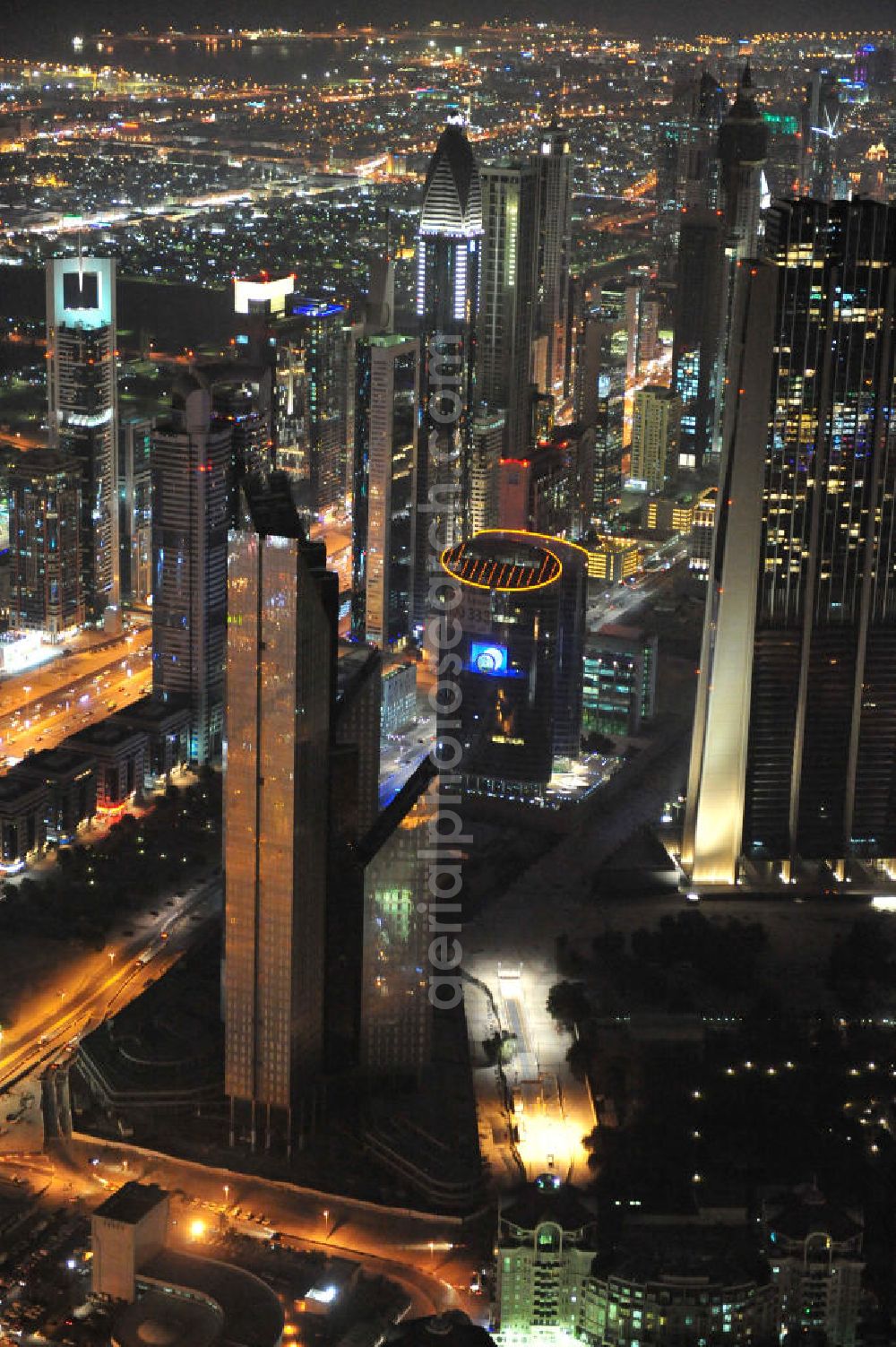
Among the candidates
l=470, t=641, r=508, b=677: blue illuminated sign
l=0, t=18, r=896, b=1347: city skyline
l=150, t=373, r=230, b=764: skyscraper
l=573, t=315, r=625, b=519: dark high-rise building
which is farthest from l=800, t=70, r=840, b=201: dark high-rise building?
l=470, t=641, r=508, b=677: blue illuminated sign

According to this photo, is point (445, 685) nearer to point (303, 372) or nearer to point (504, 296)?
point (504, 296)

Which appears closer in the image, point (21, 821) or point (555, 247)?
point (21, 821)

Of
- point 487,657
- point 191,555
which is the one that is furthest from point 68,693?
point 487,657

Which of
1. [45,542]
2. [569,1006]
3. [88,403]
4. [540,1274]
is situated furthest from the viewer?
[88,403]

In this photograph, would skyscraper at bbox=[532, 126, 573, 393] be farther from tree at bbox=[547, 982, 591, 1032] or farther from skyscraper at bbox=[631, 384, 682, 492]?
tree at bbox=[547, 982, 591, 1032]

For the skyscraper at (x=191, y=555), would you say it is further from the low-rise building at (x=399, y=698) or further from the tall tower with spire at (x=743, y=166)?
the tall tower with spire at (x=743, y=166)

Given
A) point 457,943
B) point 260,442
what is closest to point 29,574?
point 260,442

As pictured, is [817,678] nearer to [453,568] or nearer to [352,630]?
[453,568]
